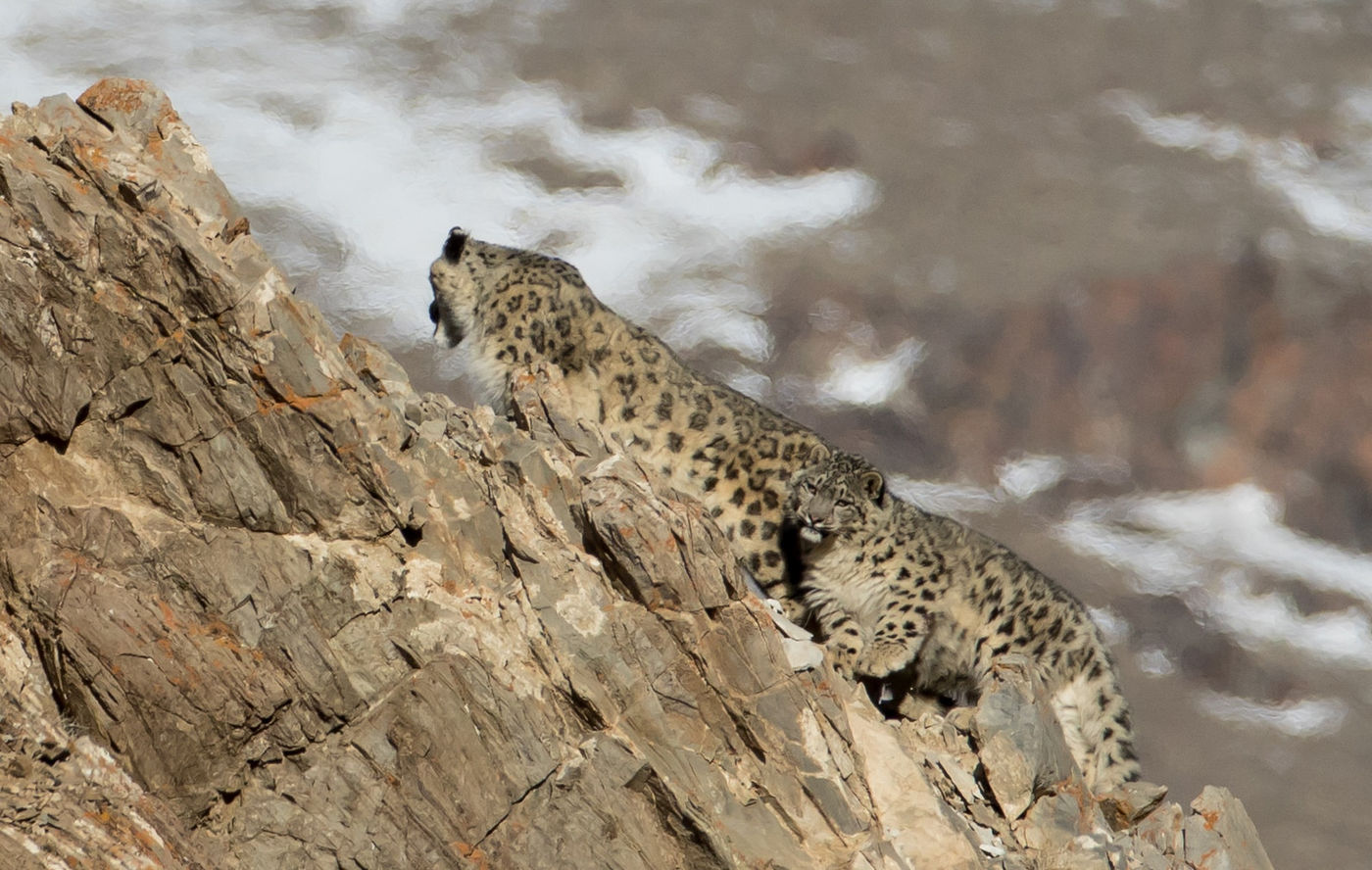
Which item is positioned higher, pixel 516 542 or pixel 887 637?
pixel 516 542

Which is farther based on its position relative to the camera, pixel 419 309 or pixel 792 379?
pixel 792 379

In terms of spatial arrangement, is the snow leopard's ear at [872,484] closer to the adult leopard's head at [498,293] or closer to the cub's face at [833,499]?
the cub's face at [833,499]

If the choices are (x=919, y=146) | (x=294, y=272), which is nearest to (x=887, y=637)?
(x=294, y=272)

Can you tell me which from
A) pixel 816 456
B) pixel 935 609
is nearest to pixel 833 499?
pixel 816 456

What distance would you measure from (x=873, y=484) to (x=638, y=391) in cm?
285

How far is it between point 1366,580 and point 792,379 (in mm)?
16827

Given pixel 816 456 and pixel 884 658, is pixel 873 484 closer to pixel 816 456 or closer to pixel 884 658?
pixel 816 456

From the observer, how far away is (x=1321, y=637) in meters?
38.9

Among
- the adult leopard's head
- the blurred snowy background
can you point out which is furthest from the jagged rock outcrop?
the blurred snowy background

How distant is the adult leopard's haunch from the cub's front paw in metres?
1.09

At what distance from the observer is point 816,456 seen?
1598 centimetres

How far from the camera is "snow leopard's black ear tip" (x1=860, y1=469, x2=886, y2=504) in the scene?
15406 mm

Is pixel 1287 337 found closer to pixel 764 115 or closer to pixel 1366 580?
pixel 1366 580

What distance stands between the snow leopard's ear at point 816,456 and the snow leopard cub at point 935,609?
16 millimetres
